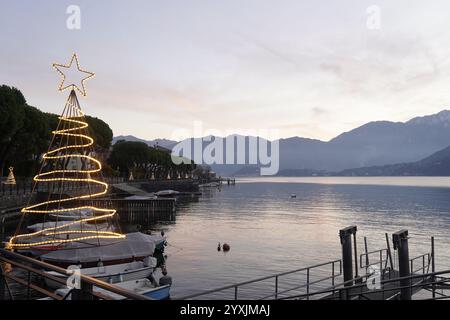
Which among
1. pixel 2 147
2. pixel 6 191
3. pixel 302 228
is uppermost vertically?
pixel 2 147

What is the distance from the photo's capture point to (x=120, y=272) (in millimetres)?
30703

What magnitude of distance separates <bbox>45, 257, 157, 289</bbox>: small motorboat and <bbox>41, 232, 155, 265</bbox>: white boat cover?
128 cm

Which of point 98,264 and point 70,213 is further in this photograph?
point 70,213

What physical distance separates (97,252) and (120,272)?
308cm

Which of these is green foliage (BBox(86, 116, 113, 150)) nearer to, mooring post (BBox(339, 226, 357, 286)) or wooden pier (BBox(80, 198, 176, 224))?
wooden pier (BBox(80, 198, 176, 224))

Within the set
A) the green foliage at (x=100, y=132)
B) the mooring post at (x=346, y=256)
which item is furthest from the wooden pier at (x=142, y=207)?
the mooring post at (x=346, y=256)

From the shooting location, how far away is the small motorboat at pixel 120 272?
28.3 metres

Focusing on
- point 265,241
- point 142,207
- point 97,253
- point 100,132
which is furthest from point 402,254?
point 100,132

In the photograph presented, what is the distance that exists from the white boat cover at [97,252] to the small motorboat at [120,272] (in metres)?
1.28

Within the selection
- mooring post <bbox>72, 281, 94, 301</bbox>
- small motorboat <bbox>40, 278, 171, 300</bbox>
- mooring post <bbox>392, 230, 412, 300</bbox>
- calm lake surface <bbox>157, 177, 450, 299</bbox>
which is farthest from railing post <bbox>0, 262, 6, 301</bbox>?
calm lake surface <bbox>157, 177, 450, 299</bbox>
